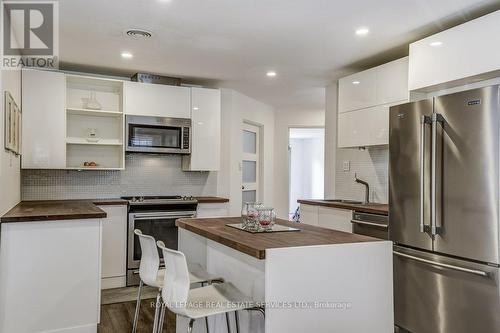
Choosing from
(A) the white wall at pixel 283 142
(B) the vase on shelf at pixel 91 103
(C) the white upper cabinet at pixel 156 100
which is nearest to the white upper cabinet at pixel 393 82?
(C) the white upper cabinet at pixel 156 100

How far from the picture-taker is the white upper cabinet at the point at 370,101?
3.58 metres

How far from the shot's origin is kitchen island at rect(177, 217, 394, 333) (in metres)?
1.73

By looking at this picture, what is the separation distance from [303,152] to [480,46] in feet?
26.3

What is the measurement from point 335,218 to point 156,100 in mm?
2448

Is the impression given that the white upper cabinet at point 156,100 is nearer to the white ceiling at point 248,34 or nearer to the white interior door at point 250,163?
the white ceiling at point 248,34

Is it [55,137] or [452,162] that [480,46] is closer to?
[452,162]

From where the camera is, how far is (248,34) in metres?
3.31

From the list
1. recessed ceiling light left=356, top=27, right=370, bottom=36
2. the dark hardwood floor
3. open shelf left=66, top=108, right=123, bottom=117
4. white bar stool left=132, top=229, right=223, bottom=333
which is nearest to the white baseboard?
the dark hardwood floor

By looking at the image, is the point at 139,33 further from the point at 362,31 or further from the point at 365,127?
the point at 365,127

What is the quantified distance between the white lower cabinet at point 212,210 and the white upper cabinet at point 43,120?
157cm

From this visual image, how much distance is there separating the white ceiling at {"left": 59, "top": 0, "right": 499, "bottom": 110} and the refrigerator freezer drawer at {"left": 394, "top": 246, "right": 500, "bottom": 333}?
67.7 inches

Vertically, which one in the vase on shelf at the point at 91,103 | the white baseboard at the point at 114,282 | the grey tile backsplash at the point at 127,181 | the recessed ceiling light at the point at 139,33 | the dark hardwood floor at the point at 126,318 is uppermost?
the recessed ceiling light at the point at 139,33

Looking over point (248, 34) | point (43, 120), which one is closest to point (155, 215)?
point (43, 120)

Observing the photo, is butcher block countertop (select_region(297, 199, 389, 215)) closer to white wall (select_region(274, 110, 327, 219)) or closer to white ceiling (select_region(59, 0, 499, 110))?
white ceiling (select_region(59, 0, 499, 110))
